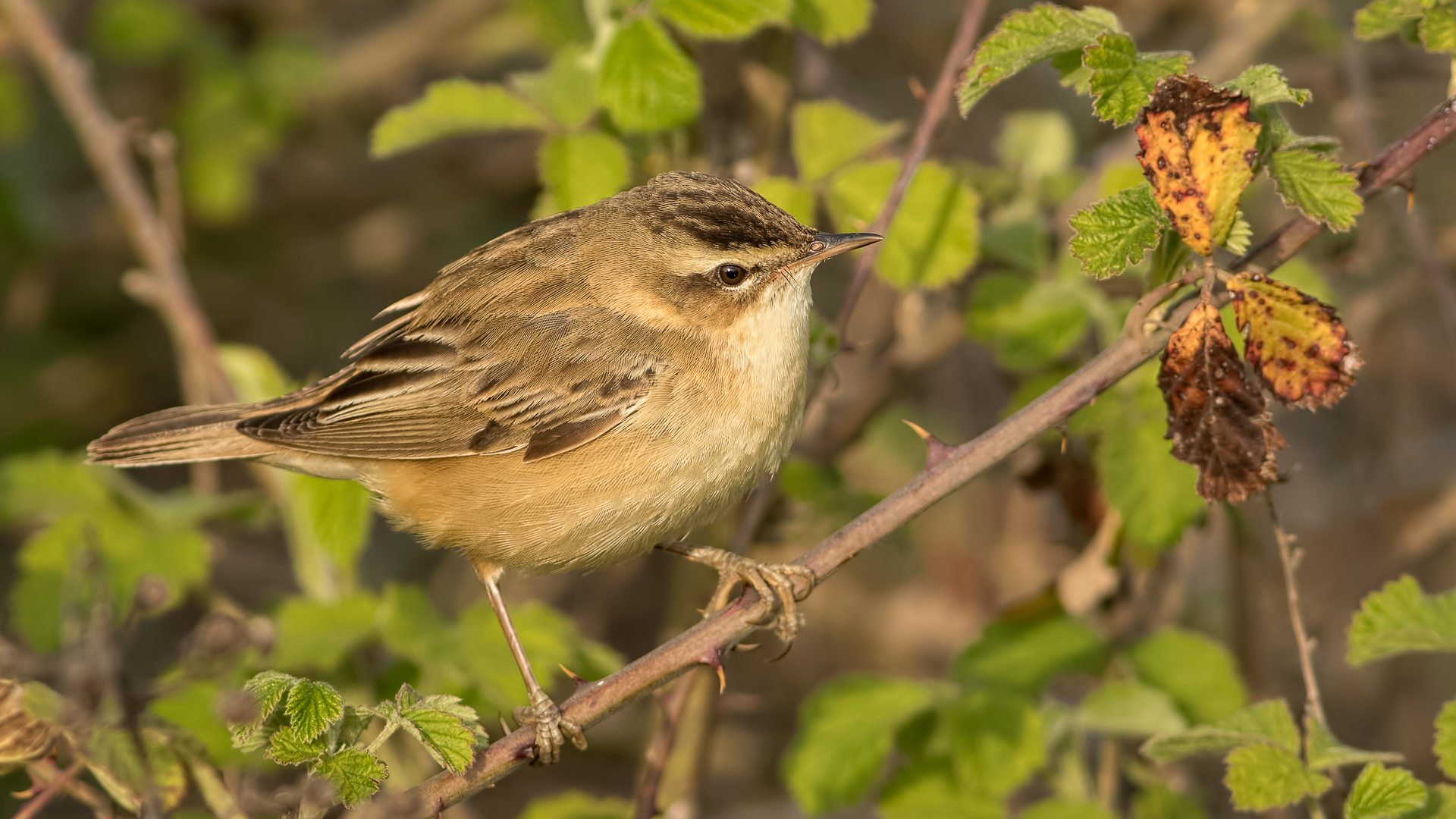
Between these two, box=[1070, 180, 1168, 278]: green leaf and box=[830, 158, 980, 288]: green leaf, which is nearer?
box=[1070, 180, 1168, 278]: green leaf

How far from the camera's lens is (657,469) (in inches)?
125

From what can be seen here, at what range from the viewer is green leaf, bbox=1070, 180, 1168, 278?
7.25ft

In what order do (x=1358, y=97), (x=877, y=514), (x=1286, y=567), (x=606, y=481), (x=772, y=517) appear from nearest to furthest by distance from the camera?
(x=877, y=514), (x=1286, y=567), (x=606, y=481), (x=1358, y=97), (x=772, y=517)

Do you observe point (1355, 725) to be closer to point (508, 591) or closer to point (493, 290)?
point (508, 591)

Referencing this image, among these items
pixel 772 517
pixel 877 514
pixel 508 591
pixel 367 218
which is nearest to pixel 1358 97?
pixel 772 517

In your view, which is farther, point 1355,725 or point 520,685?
point 1355,725

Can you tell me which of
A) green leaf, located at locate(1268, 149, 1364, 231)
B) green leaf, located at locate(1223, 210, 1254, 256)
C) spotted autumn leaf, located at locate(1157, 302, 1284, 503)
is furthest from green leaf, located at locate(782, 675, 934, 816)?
green leaf, located at locate(1268, 149, 1364, 231)

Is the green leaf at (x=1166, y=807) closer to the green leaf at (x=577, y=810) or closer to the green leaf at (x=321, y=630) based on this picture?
the green leaf at (x=577, y=810)

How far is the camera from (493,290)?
358 centimetres

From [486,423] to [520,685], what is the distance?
0.70m

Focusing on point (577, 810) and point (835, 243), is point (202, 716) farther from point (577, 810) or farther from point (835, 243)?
point (835, 243)

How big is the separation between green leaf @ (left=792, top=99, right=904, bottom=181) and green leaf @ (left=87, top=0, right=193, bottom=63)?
3127mm

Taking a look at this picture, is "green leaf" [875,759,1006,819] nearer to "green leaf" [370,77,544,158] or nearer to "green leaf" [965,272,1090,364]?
"green leaf" [965,272,1090,364]

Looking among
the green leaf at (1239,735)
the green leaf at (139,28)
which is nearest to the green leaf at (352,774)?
the green leaf at (1239,735)
